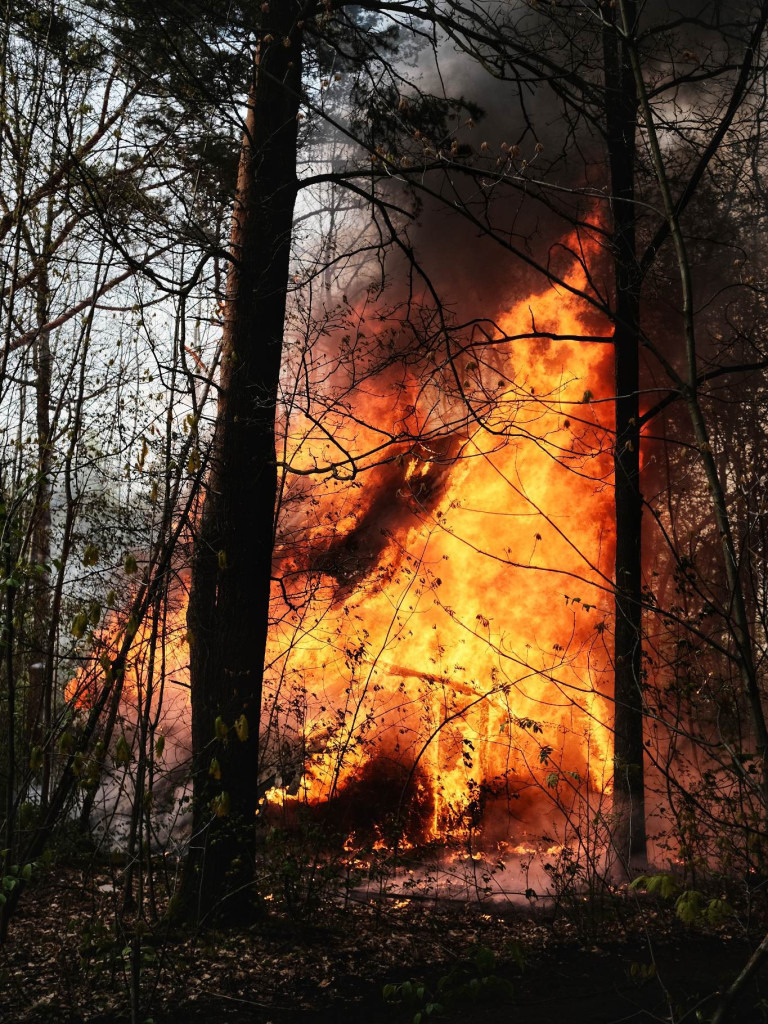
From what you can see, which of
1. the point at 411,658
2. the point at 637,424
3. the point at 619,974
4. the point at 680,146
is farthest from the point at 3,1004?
the point at 680,146

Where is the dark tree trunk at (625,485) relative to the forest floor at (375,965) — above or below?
above

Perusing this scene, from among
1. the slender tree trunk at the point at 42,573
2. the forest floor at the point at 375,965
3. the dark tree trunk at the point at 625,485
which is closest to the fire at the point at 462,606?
the dark tree trunk at the point at 625,485

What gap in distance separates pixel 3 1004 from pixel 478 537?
24.0 ft

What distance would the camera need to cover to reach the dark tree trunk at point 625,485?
8.32 m

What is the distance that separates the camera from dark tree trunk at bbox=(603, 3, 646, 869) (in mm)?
8320

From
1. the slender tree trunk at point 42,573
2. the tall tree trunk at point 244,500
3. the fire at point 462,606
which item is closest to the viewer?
the slender tree trunk at point 42,573

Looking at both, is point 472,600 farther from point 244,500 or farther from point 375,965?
point 375,965

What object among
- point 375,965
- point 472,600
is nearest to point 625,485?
point 472,600

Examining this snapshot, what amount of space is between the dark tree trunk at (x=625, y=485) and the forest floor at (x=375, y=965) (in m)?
0.93

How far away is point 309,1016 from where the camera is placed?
228 inches

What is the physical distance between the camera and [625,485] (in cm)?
884

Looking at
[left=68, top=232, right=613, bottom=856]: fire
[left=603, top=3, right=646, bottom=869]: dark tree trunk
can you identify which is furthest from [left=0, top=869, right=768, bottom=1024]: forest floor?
[left=68, top=232, right=613, bottom=856]: fire

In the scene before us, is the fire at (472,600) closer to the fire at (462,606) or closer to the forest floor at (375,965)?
the fire at (462,606)

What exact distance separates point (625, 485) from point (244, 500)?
388 cm
